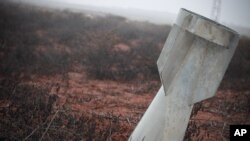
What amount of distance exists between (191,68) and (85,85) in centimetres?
601

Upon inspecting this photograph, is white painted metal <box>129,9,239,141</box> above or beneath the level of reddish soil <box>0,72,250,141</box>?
beneath

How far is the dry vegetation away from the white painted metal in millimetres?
1658

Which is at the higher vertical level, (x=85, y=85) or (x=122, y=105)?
(x=85, y=85)

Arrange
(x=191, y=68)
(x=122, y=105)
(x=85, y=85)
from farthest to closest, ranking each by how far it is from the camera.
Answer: (x=85, y=85), (x=122, y=105), (x=191, y=68)

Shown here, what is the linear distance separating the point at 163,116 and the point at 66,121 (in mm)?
2733

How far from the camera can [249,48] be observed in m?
15.5

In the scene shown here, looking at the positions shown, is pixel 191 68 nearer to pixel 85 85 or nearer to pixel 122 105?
pixel 122 105

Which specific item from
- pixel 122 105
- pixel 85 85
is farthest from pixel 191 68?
pixel 85 85

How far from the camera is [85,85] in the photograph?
779 cm

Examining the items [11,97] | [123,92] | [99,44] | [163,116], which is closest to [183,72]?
[163,116]

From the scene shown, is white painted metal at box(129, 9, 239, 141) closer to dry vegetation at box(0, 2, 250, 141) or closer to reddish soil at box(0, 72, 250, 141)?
dry vegetation at box(0, 2, 250, 141)

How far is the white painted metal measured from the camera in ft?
6.37

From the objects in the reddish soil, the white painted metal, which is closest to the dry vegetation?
the reddish soil

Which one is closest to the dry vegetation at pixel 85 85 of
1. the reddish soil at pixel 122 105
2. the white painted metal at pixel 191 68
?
the reddish soil at pixel 122 105
